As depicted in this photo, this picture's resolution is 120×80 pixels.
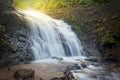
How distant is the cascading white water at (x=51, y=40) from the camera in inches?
637

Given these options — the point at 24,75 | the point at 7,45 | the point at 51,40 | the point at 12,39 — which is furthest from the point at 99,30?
the point at 24,75

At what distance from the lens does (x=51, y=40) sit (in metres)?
17.4

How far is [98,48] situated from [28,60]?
18.2 ft

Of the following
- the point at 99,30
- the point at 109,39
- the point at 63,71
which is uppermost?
the point at 99,30

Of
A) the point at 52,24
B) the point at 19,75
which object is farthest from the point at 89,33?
the point at 19,75

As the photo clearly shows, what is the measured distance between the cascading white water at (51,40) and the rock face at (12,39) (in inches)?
25.2

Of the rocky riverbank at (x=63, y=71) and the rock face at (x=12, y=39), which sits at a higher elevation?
the rock face at (x=12, y=39)

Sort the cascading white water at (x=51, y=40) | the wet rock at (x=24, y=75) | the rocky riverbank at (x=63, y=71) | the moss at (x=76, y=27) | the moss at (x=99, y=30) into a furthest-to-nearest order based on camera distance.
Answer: the moss at (x=76, y=27)
the moss at (x=99, y=30)
the cascading white water at (x=51, y=40)
the rocky riverbank at (x=63, y=71)
the wet rock at (x=24, y=75)

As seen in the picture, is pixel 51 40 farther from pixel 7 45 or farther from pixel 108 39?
pixel 7 45

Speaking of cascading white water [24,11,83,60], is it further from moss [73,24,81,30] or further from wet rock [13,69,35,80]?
wet rock [13,69,35,80]

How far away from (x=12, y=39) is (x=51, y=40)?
11.7 ft

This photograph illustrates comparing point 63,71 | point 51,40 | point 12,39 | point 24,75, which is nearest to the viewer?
point 24,75

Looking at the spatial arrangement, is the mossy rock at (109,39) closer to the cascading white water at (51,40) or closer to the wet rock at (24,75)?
the cascading white water at (51,40)

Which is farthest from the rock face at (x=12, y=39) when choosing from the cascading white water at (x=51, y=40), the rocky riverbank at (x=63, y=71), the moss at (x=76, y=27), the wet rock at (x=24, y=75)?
the moss at (x=76, y=27)
